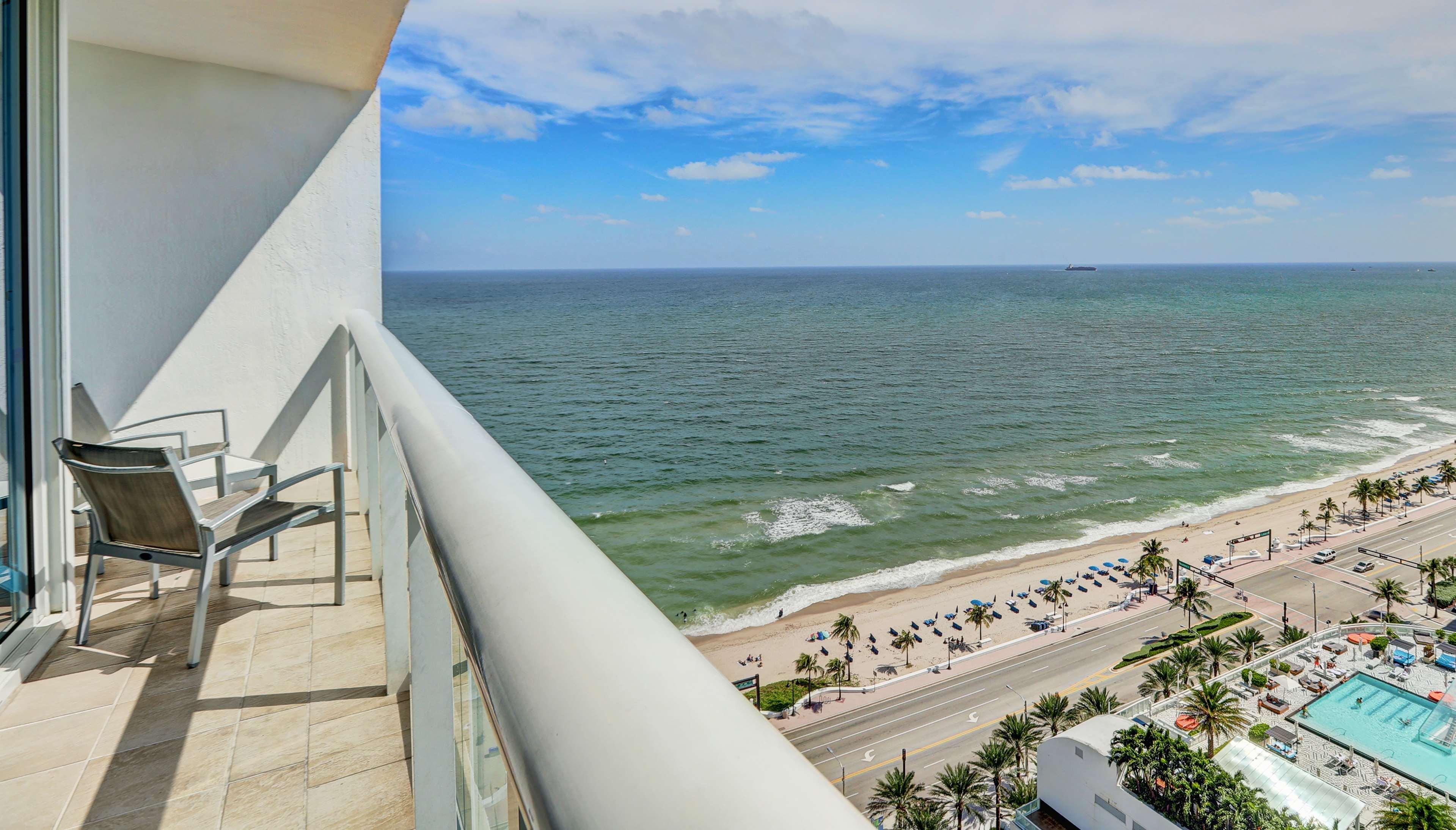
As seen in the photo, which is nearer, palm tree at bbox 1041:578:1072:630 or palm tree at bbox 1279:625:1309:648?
palm tree at bbox 1279:625:1309:648

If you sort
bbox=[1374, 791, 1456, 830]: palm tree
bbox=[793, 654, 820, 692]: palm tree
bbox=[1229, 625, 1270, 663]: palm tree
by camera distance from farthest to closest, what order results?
bbox=[1229, 625, 1270, 663]: palm tree
bbox=[793, 654, 820, 692]: palm tree
bbox=[1374, 791, 1456, 830]: palm tree

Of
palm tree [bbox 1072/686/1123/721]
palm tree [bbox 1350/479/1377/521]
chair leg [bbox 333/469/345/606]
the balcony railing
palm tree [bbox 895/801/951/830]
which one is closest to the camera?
the balcony railing

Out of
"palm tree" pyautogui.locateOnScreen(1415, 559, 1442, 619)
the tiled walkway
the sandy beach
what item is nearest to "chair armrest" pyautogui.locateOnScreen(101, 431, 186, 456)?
the tiled walkway

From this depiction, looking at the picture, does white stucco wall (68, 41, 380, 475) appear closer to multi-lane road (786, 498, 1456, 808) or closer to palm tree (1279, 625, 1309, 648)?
multi-lane road (786, 498, 1456, 808)

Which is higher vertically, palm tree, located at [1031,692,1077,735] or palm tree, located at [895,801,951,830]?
palm tree, located at [1031,692,1077,735]

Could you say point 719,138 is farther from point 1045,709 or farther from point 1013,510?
point 1045,709

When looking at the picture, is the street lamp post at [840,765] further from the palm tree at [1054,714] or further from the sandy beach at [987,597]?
the palm tree at [1054,714]

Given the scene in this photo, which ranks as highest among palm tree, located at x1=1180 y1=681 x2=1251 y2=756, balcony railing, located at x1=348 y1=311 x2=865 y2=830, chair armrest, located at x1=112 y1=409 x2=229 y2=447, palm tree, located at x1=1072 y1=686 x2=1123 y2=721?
balcony railing, located at x1=348 y1=311 x2=865 y2=830
